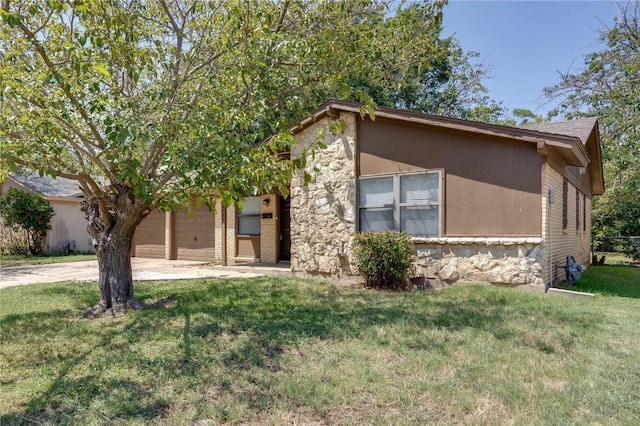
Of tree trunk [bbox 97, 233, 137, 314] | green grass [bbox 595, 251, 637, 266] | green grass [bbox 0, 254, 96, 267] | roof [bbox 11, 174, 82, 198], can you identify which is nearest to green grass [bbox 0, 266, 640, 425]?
tree trunk [bbox 97, 233, 137, 314]

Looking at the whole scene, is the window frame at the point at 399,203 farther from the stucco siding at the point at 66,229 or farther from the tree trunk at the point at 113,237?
the stucco siding at the point at 66,229

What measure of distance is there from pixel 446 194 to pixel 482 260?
155 centimetres

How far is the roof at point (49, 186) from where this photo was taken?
764 inches

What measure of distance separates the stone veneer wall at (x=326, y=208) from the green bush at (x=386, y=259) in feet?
3.26

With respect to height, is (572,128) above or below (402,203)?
above

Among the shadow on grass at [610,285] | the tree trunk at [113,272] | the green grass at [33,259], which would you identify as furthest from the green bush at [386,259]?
the green grass at [33,259]

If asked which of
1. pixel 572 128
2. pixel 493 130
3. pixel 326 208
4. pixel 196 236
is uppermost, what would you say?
pixel 572 128

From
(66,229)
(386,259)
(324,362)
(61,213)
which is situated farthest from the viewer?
(66,229)

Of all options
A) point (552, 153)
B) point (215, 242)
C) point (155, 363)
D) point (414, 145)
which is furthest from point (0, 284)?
point (552, 153)

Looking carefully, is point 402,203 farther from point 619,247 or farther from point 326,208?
point 619,247

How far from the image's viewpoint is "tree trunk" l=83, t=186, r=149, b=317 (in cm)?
650

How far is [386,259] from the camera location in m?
8.75

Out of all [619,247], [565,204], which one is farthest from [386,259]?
[619,247]

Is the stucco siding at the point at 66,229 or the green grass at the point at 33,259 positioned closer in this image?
the green grass at the point at 33,259
